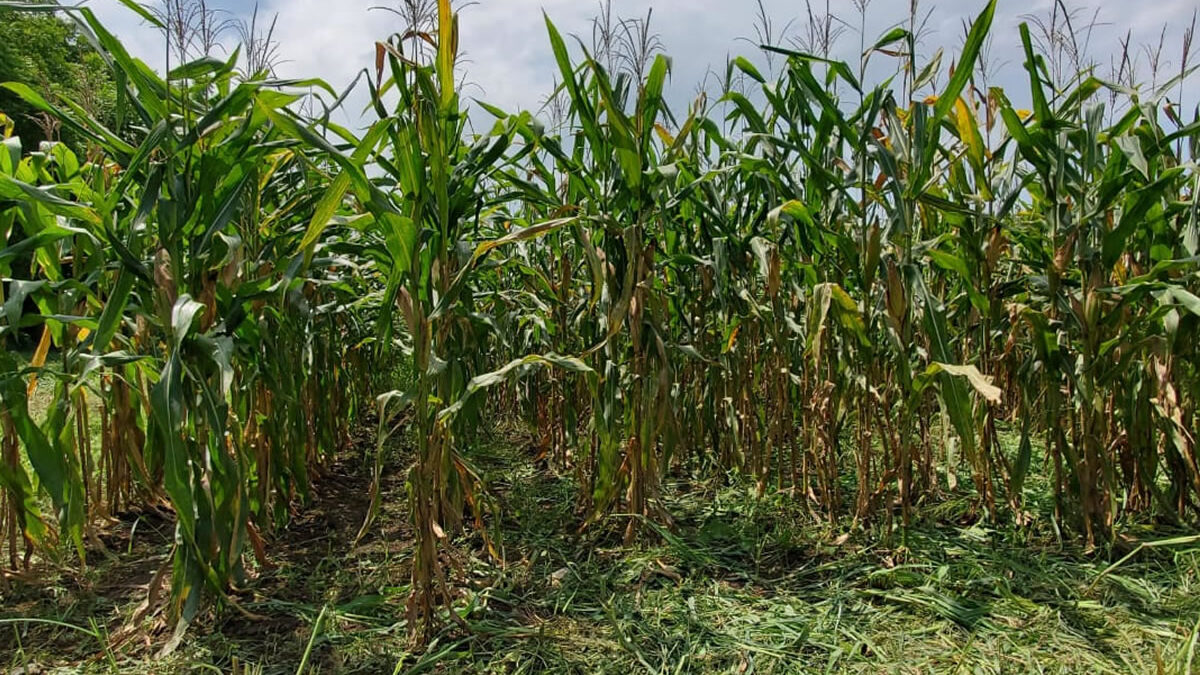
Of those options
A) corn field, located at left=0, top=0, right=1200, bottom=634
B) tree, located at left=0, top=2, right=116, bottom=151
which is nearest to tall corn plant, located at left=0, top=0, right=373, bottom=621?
corn field, located at left=0, top=0, right=1200, bottom=634

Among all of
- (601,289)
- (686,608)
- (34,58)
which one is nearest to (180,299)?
(601,289)

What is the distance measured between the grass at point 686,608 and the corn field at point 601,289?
12 cm

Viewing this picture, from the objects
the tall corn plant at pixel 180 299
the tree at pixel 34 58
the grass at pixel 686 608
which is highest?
the tree at pixel 34 58

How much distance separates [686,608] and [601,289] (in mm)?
982

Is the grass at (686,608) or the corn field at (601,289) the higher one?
the corn field at (601,289)

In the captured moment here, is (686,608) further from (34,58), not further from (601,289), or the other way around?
(34,58)

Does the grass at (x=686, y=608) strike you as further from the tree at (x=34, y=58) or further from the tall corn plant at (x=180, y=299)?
the tree at (x=34, y=58)

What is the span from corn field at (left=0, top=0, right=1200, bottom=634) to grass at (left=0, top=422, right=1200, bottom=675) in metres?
0.12

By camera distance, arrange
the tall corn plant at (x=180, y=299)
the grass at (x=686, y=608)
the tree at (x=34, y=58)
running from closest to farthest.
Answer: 1. the tall corn plant at (x=180, y=299)
2. the grass at (x=686, y=608)
3. the tree at (x=34, y=58)

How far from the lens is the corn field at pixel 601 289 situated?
170cm

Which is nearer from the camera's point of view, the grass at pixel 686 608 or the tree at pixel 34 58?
the grass at pixel 686 608

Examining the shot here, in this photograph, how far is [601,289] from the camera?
2223 mm

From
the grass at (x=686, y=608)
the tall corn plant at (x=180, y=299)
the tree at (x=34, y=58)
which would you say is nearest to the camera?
the tall corn plant at (x=180, y=299)

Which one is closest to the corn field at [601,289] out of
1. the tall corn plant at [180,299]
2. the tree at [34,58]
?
the tall corn plant at [180,299]
